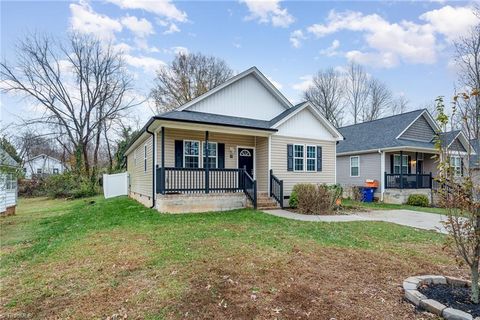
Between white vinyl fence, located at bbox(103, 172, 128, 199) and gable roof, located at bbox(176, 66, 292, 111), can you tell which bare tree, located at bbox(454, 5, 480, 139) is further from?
white vinyl fence, located at bbox(103, 172, 128, 199)

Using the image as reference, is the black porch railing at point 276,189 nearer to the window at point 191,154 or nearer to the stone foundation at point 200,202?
the stone foundation at point 200,202

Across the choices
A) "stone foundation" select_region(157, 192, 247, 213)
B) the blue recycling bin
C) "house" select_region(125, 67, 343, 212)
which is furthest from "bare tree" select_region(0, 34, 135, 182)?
the blue recycling bin

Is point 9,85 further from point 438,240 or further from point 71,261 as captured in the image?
point 438,240

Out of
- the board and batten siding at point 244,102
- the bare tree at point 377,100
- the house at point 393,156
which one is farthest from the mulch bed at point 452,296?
the bare tree at point 377,100

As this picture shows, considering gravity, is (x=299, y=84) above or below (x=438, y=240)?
above

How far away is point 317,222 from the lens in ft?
28.9

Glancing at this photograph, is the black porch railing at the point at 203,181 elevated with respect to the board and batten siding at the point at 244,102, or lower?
lower

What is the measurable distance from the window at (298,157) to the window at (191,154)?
189 inches

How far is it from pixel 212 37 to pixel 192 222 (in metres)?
11.6

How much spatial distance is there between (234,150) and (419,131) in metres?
13.7

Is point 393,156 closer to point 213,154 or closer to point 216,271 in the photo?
point 213,154

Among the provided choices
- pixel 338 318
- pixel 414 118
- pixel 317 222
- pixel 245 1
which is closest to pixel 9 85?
pixel 245 1

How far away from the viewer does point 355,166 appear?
18.5m

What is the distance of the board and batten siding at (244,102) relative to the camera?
13.1 m
